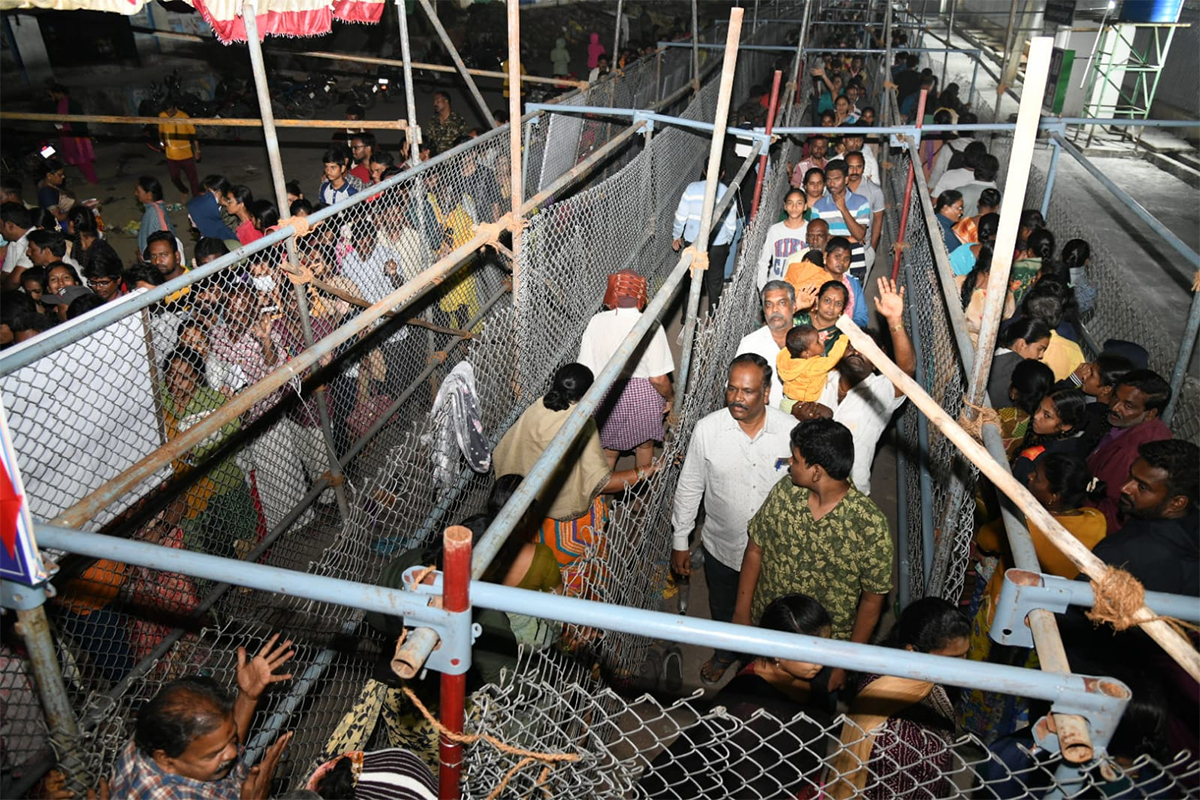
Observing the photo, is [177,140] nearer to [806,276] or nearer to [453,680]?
[806,276]

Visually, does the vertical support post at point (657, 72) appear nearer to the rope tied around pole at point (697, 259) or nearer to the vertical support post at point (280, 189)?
the vertical support post at point (280, 189)

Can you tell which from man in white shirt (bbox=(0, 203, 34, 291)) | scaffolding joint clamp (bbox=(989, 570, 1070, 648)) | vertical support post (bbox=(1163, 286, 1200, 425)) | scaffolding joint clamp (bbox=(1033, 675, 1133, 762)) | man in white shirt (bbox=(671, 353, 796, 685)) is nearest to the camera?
scaffolding joint clamp (bbox=(1033, 675, 1133, 762))

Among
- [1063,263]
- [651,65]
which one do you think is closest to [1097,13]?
[651,65]

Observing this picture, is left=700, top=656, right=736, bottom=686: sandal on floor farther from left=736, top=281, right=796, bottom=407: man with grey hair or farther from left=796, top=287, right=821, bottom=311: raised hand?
left=796, top=287, right=821, bottom=311: raised hand

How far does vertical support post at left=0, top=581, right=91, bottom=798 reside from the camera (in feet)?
6.74

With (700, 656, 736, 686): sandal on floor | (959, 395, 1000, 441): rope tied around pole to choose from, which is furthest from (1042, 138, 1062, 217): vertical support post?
(700, 656, 736, 686): sandal on floor

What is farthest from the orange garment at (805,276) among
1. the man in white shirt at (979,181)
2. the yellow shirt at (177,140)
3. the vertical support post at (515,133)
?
the yellow shirt at (177,140)

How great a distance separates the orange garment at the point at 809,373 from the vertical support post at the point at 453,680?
10.8 feet

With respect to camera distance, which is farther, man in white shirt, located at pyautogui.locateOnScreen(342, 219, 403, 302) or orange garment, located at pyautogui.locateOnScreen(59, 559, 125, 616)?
man in white shirt, located at pyautogui.locateOnScreen(342, 219, 403, 302)

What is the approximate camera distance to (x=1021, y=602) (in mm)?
1821

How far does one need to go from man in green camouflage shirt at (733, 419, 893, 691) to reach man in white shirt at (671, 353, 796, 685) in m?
0.32

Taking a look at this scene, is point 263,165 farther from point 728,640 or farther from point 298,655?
point 728,640

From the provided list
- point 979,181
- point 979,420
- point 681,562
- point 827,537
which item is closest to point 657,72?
point 979,181

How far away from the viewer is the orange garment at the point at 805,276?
5.77 meters
